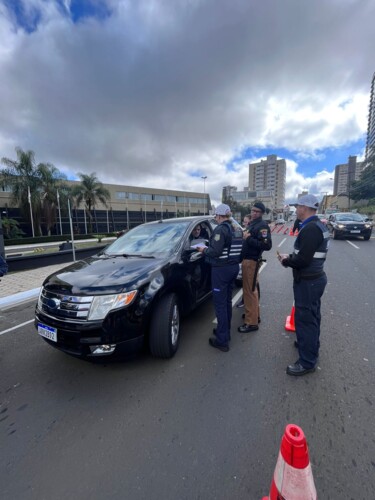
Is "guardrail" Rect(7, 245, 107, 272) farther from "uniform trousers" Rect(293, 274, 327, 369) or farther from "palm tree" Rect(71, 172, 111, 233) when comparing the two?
"palm tree" Rect(71, 172, 111, 233)

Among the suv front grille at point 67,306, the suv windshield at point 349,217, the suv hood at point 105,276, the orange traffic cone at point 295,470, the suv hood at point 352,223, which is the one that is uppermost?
the suv windshield at point 349,217

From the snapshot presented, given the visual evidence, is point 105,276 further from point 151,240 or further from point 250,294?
point 250,294

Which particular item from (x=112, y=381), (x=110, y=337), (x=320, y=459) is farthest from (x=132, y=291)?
(x=320, y=459)

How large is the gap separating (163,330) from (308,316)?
159 centimetres

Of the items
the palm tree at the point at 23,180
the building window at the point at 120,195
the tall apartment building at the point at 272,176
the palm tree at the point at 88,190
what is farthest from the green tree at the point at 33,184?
the tall apartment building at the point at 272,176

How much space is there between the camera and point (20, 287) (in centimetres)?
638

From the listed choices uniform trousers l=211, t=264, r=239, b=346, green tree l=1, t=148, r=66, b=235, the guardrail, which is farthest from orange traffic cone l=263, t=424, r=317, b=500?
green tree l=1, t=148, r=66, b=235

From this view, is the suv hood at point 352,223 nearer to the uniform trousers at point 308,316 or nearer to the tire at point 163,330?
the uniform trousers at point 308,316

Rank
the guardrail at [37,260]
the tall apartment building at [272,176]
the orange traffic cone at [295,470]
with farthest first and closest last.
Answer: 1. the tall apartment building at [272,176]
2. the guardrail at [37,260]
3. the orange traffic cone at [295,470]

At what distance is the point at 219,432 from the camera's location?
1896mm

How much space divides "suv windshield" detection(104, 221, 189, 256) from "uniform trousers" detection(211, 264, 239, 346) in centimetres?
77

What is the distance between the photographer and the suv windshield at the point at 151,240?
3.39 m

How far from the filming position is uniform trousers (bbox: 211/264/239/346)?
2.99 meters

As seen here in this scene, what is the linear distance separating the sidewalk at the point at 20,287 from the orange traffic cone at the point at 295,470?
5778mm
